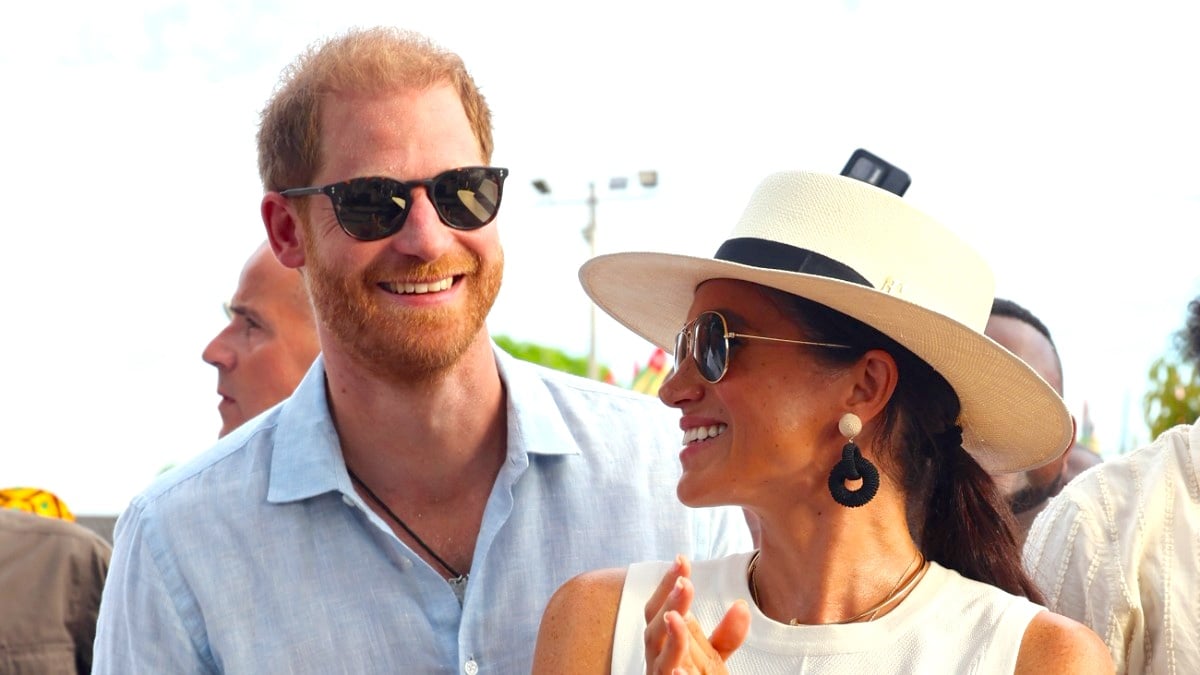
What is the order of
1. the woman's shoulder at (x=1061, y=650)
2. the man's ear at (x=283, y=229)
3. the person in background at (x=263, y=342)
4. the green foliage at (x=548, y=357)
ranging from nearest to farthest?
the woman's shoulder at (x=1061, y=650)
the man's ear at (x=283, y=229)
the person in background at (x=263, y=342)
the green foliage at (x=548, y=357)

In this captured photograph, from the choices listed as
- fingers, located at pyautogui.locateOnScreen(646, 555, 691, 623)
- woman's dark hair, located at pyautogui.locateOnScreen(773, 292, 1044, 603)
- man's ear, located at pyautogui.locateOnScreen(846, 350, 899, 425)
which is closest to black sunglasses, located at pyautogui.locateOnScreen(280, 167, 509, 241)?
woman's dark hair, located at pyautogui.locateOnScreen(773, 292, 1044, 603)

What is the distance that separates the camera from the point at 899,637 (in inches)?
112

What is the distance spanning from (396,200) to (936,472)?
1.41m

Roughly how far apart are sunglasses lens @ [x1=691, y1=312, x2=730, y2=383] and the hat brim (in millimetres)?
103

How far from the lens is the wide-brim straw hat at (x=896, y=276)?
278 centimetres

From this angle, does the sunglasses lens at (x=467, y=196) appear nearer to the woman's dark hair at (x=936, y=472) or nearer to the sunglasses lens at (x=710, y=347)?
the sunglasses lens at (x=710, y=347)

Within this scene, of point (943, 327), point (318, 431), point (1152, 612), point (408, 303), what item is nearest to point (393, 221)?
point (408, 303)

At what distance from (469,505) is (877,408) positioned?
3.70ft

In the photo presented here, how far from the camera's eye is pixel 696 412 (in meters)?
2.91

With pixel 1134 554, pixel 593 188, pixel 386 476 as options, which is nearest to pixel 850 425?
pixel 1134 554

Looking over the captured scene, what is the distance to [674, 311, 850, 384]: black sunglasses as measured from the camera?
2.84 meters

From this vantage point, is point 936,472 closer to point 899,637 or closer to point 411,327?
point 899,637

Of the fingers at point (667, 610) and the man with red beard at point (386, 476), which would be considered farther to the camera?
the man with red beard at point (386, 476)

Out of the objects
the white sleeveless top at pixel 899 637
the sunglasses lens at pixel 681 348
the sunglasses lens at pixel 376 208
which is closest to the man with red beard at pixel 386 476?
the sunglasses lens at pixel 376 208
